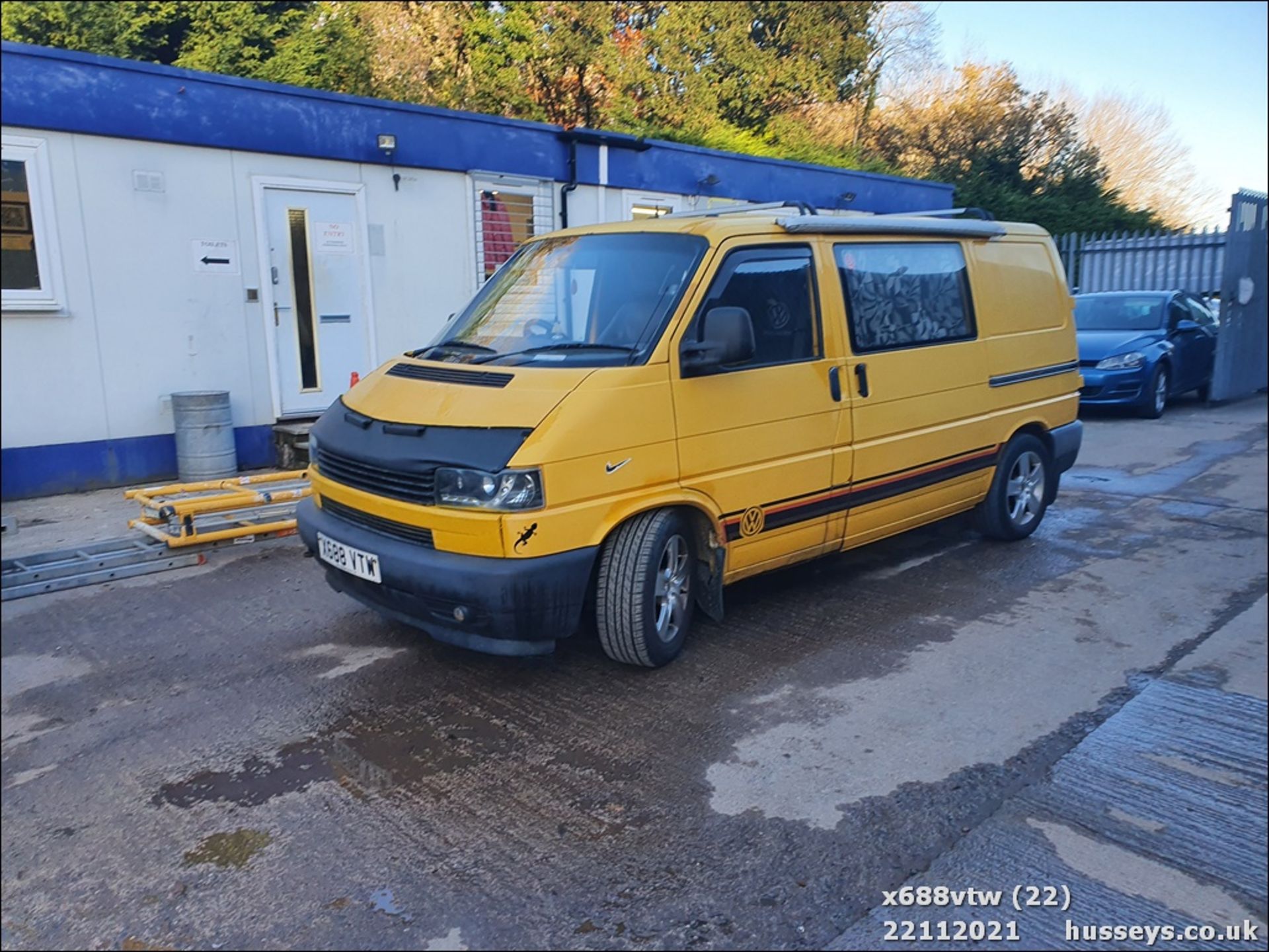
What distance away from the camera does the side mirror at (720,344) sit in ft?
14.8

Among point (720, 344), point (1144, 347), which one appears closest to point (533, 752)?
point (720, 344)

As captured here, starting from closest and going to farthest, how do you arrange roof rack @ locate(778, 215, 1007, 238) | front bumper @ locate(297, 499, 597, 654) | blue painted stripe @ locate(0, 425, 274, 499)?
front bumper @ locate(297, 499, 597, 654) → roof rack @ locate(778, 215, 1007, 238) → blue painted stripe @ locate(0, 425, 274, 499)

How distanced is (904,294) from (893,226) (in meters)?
0.40

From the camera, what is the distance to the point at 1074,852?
3.12 metres

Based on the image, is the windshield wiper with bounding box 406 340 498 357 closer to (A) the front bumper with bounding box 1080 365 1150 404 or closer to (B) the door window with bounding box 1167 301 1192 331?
(A) the front bumper with bounding box 1080 365 1150 404

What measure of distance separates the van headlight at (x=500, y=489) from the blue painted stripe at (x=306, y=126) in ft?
12.0

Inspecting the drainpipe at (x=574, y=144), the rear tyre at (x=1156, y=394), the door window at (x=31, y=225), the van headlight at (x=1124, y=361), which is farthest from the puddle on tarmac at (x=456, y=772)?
the rear tyre at (x=1156, y=394)

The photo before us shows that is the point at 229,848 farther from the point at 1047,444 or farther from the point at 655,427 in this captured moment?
the point at 1047,444

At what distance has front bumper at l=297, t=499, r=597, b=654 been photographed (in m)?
3.96

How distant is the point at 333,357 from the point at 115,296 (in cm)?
213

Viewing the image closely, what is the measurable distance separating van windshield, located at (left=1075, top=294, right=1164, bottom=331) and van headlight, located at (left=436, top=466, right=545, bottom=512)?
37.7ft

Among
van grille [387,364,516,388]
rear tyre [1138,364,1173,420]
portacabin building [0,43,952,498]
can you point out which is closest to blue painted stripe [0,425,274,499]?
portacabin building [0,43,952,498]

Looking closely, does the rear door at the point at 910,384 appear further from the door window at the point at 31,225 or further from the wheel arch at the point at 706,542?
the door window at the point at 31,225

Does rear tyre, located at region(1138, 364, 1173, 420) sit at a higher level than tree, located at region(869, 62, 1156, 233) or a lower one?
lower
